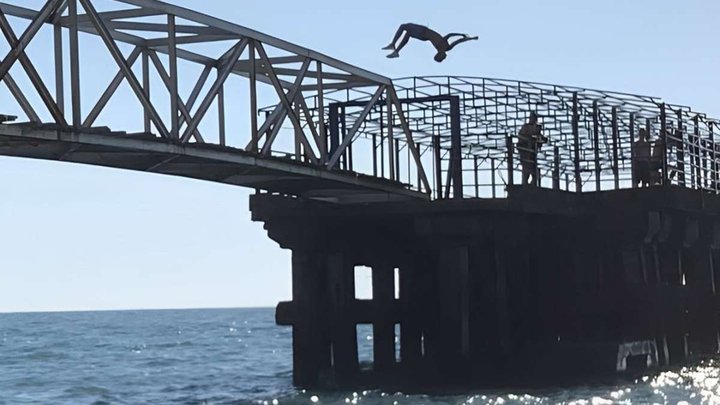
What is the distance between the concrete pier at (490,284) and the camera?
1379 inches

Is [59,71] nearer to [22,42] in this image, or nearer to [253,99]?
[22,42]

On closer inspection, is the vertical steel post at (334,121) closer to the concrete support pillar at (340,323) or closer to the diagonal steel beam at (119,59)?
the concrete support pillar at (340,323)

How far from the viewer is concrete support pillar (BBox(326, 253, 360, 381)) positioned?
3681cm

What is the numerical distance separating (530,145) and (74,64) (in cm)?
1722

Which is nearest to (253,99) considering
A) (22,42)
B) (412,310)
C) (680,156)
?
(22,42)

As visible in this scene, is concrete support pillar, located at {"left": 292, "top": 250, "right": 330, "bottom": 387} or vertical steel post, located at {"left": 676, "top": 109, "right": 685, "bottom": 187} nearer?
concrete support pillar, located at {"left": 292, "top": 250, "right": 330, "bottom": 387}

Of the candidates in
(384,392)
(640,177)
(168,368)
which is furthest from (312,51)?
(168,368)

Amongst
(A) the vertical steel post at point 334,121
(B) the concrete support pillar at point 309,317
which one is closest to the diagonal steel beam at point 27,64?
(B) the concrete support pillar at point 309,317

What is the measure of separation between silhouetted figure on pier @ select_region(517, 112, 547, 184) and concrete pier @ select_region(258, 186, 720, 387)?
1.10 meters

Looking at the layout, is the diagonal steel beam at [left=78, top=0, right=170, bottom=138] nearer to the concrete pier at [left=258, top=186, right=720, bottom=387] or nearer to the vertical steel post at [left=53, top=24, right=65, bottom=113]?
the vertical steel post at [left=53, top=24, right=65, bottom=113]

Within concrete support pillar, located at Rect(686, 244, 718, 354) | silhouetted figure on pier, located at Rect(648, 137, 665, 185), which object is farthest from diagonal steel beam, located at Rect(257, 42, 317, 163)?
concrete support pillar, located at Rect(686, 244, 718, 354)

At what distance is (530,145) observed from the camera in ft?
125

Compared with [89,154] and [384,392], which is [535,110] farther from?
[89,154]

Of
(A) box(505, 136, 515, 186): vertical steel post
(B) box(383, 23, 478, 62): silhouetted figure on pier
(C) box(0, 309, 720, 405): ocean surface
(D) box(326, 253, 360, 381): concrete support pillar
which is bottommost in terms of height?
(C) box(0, 309, 720, 405): ocean surface
